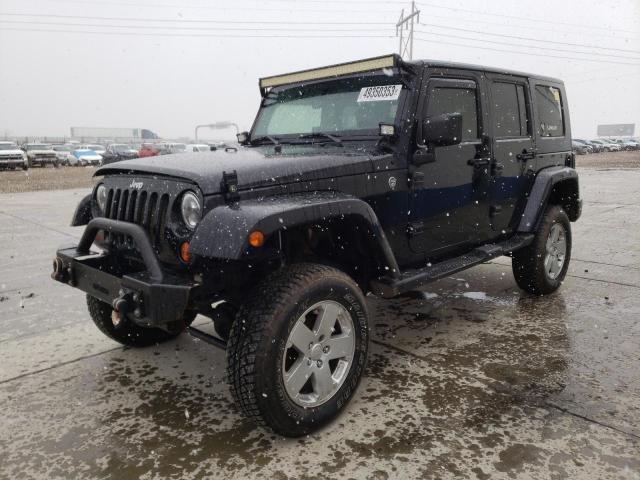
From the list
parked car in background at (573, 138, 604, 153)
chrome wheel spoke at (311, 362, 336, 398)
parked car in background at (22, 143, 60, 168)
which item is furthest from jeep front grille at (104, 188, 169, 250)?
parked car in background at (573, 138, 604, 153)

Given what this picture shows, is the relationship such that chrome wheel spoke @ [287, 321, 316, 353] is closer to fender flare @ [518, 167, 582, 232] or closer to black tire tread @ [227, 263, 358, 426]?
black tire tread @ [227, 263, 358, 426]

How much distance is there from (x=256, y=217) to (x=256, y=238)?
0.09 meters

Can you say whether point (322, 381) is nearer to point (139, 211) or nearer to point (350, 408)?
point (350, 408)

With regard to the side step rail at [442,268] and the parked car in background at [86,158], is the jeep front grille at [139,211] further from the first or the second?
the parked car in background at [86,158]

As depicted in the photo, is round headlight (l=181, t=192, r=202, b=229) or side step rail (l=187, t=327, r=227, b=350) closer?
round headlight (l=181, t=192, r=202, b=229)

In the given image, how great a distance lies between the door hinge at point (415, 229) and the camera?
3215 millimetres

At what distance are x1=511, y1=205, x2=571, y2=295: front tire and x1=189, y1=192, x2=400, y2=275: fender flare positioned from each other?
2.36 metres

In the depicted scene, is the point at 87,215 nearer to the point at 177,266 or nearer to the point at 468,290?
the point at 177,266

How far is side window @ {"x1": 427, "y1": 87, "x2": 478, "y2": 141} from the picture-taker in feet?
10.9

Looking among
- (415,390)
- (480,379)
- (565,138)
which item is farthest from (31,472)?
(565,138)

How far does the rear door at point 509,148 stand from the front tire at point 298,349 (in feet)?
6.50

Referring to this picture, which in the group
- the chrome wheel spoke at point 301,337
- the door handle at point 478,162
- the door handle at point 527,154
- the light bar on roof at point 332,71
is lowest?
the chrome wheel spoke at point 301,337

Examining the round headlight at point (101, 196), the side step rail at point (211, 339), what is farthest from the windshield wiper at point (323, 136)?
the side step rail at point (211, 339)

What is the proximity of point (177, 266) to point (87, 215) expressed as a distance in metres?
1.10
